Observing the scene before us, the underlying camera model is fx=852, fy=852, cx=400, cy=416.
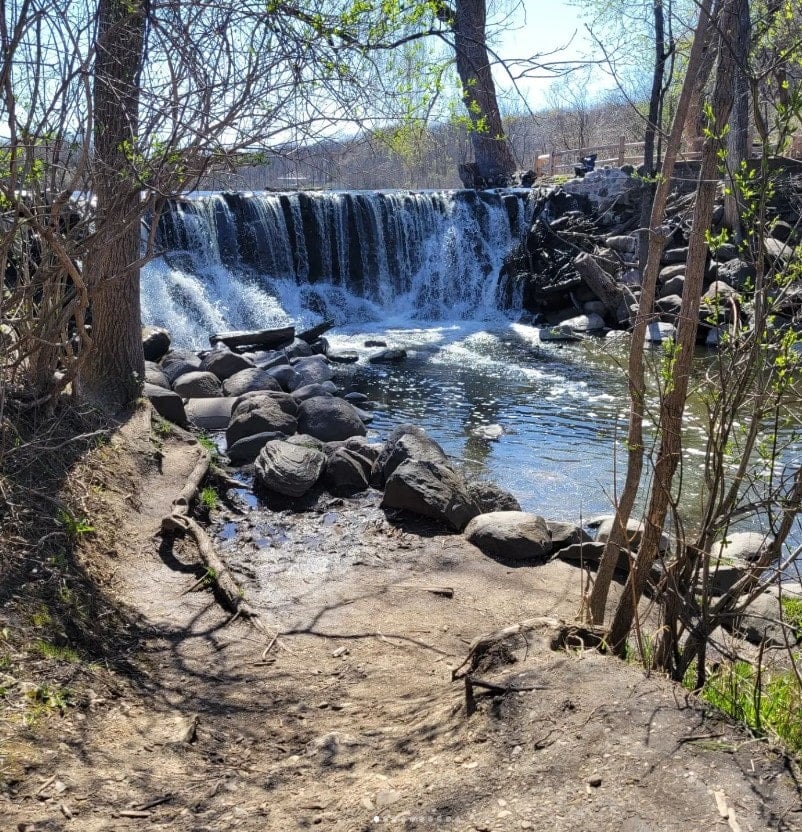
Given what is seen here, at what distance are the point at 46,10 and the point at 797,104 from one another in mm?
2832

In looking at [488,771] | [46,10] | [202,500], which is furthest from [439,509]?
[46,10]

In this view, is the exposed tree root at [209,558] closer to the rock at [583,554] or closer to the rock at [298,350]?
the rock at [583,554]

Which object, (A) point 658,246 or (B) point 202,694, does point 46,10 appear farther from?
(B) point 202,694

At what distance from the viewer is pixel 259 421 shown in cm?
887

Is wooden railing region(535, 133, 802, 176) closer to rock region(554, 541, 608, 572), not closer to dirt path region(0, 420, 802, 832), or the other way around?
rock region(554, 541, 608, 572)

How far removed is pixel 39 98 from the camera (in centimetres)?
382

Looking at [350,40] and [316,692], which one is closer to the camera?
[316,692]

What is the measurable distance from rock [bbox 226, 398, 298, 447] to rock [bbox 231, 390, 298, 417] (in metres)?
0.04

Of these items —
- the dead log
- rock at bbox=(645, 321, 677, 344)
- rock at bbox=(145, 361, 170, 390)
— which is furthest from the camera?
the dead log

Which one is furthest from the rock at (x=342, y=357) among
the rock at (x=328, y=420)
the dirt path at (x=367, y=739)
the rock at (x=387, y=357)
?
the dirt path at (x=367, y=739)

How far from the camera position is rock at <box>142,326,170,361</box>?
39.3ft

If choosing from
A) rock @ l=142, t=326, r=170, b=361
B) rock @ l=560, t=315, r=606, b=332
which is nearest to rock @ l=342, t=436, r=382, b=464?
rock @ l=142, t=326, r=170, b=361

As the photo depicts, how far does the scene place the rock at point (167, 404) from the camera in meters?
8.44

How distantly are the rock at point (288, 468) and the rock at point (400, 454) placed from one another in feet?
1.70
